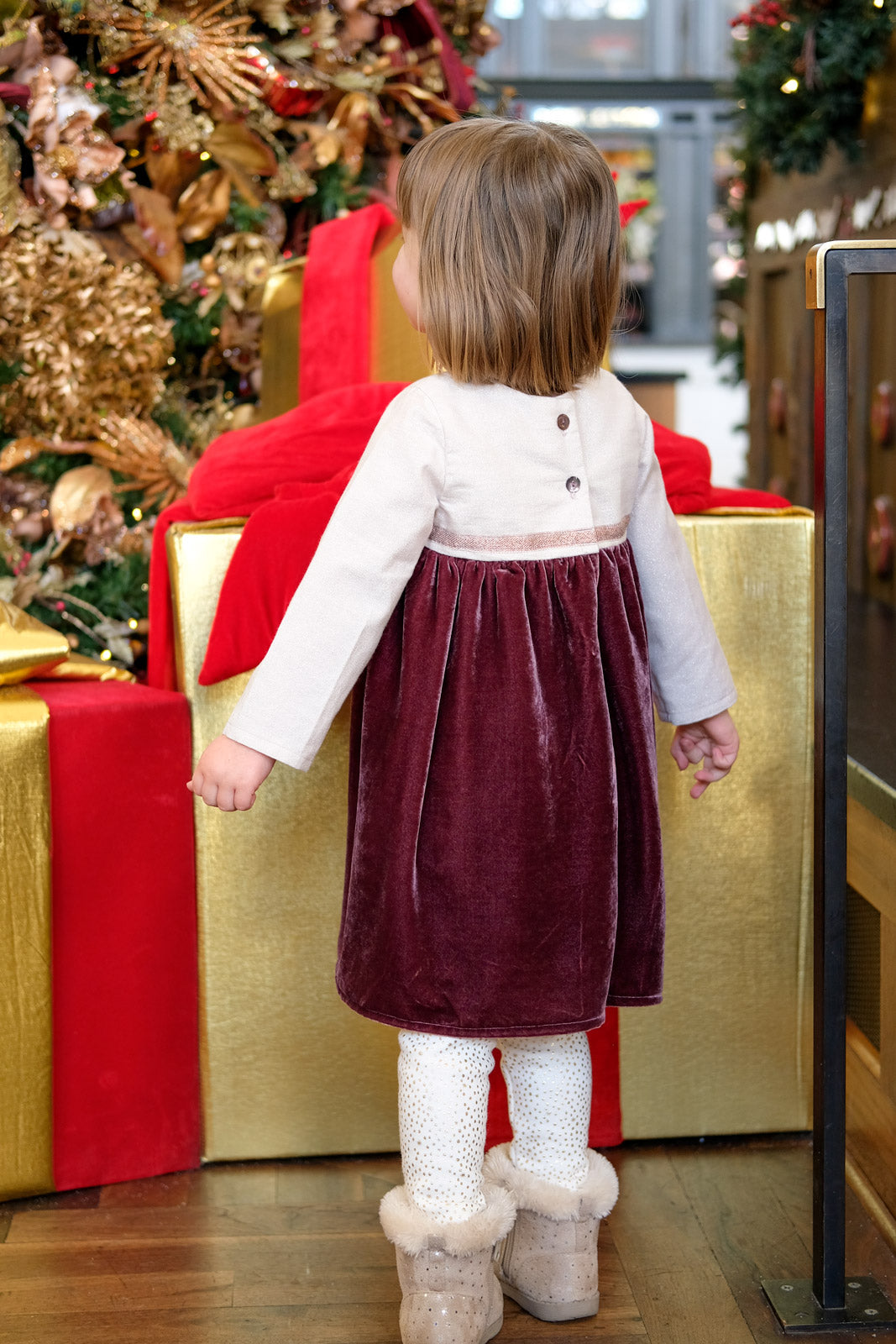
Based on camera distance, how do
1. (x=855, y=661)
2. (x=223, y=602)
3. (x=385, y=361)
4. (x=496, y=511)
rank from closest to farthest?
(x=496, y=511), (x=223, y=602), (x=385, y=361), (x=855, y=661)

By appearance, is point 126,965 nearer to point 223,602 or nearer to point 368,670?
point 223,602

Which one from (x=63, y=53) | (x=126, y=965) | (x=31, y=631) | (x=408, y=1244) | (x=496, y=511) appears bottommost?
(x=408, y=1244)

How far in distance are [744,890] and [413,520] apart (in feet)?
2.25

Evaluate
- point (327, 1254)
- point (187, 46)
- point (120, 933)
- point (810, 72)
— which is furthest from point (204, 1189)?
point (810, 72)

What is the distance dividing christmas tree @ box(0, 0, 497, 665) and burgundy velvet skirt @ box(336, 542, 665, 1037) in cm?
71

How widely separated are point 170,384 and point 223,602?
25.0 inches

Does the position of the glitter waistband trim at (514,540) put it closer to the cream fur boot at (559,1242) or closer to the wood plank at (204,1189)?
Answer: the cream fur boot at (559,1242)

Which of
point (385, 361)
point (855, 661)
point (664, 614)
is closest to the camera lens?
point (664, 614)

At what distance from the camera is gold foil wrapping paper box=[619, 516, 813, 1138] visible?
60.6 inches

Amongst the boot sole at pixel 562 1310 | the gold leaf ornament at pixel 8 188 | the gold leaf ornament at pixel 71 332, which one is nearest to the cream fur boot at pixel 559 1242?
the boot sole at pixel 562 1310

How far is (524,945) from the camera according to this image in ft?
3.85

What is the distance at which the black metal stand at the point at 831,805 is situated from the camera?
1145mm

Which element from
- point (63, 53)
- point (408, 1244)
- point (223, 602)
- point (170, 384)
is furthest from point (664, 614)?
point (63, 53)

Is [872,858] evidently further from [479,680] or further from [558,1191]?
[479,680]
